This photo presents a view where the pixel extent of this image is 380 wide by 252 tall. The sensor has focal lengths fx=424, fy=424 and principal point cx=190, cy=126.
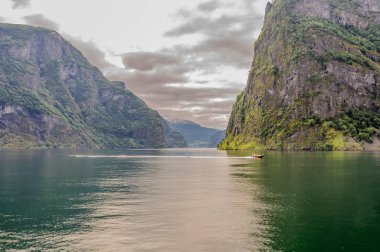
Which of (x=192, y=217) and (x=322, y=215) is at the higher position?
(x=322, y=215)

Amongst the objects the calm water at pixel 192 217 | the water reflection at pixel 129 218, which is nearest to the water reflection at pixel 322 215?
the calm water at pixel 192 217

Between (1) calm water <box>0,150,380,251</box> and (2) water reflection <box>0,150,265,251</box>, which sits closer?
(1) calm water <box>0,150,380,251</box>

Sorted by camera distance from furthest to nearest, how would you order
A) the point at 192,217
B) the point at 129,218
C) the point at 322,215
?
1. the point at 322,215
2. the point at 192,217
3. the point at 129,218

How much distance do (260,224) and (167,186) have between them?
146 ft

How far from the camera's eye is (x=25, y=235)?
45.7 m

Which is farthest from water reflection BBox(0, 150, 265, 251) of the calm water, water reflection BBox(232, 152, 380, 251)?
water reflection BBox(232, 152, 380, 251)

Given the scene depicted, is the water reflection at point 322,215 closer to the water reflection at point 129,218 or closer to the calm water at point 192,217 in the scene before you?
the calm water at point 192,217

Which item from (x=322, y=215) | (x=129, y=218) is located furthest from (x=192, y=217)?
(x=322, y=215)

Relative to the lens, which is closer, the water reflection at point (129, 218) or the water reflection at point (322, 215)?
the water reflection at point (322, 215)

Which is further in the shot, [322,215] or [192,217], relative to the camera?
[322,215]

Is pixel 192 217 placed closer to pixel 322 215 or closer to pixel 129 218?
pixel 129 218

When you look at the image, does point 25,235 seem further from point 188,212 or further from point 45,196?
point 45,196

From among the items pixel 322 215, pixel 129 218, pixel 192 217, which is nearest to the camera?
pixel 129 218

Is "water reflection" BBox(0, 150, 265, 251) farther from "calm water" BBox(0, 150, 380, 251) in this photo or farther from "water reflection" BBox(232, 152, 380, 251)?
"water reflection" BBox(232, 152, 380, 251)
